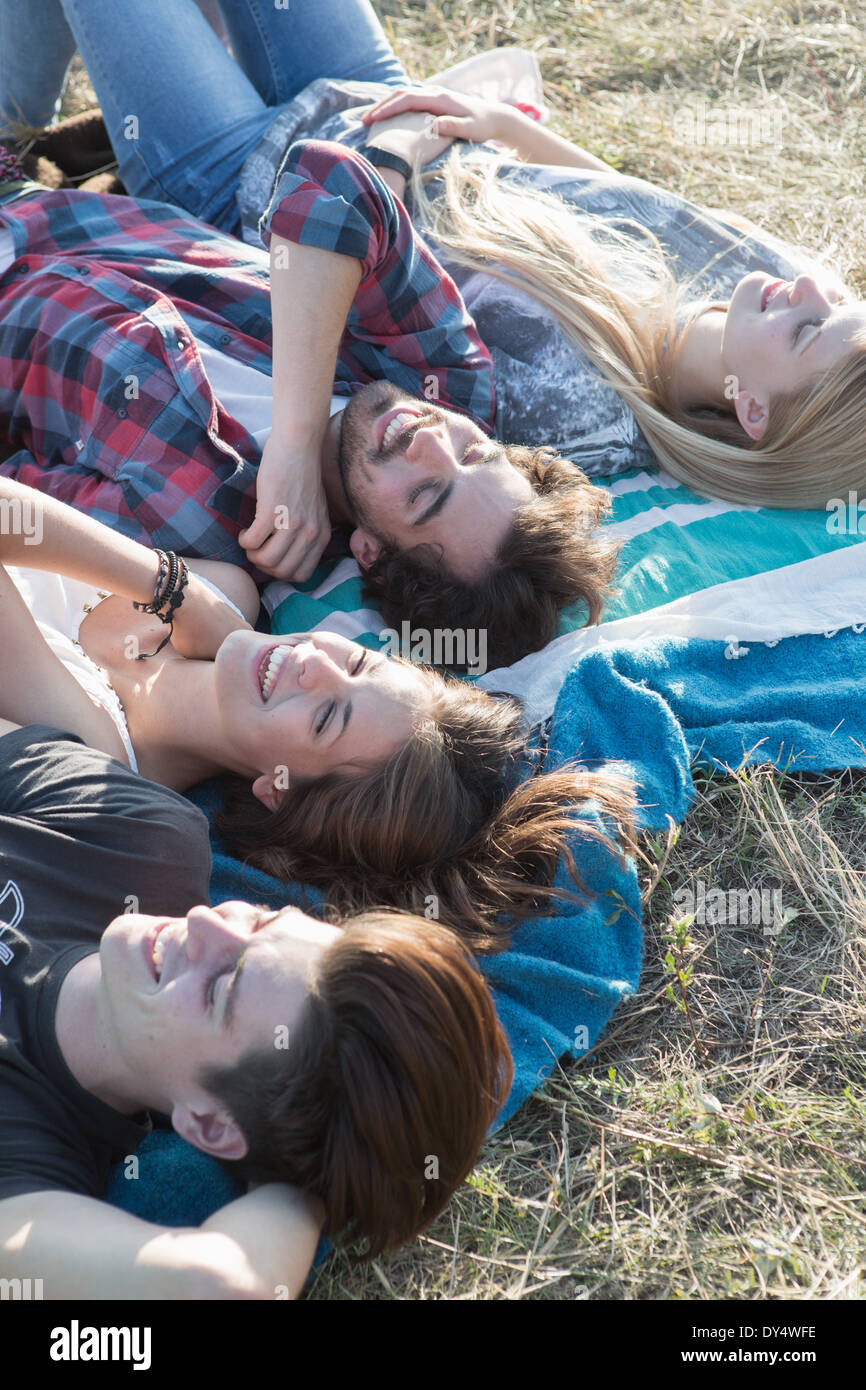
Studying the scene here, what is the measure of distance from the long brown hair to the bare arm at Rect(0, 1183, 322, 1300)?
80 cm

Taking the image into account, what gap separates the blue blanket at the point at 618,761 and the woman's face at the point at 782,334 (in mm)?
867

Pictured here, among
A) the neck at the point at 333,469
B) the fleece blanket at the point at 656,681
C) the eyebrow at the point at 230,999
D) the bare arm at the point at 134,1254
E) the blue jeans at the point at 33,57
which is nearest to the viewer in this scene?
the bare arm at the point at 134,1254

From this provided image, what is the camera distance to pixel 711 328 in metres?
3.82

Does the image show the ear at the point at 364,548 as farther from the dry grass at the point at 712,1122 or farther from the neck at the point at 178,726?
the dry grass at the point at 712,1122

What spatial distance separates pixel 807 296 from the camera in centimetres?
358

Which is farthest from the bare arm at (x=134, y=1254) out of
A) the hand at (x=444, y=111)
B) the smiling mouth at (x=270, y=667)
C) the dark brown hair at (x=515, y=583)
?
the hand at (x=444, y=111)

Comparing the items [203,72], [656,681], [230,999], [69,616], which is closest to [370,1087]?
[230,999]

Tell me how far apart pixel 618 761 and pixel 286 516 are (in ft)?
3.79

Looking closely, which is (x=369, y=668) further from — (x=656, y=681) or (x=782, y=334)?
(x=782, y=334)

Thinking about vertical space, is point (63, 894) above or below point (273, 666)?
below

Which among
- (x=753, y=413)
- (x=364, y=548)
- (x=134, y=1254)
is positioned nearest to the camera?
(x=134, y=1254)

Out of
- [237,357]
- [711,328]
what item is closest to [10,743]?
[237,357]

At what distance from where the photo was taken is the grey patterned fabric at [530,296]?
3705 millimetres

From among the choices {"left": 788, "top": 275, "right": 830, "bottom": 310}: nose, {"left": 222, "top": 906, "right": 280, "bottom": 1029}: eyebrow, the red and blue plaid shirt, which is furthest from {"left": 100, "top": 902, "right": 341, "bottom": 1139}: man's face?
{"left": 788, "top": 275, "right": 830, "bottom": 310}: nose
